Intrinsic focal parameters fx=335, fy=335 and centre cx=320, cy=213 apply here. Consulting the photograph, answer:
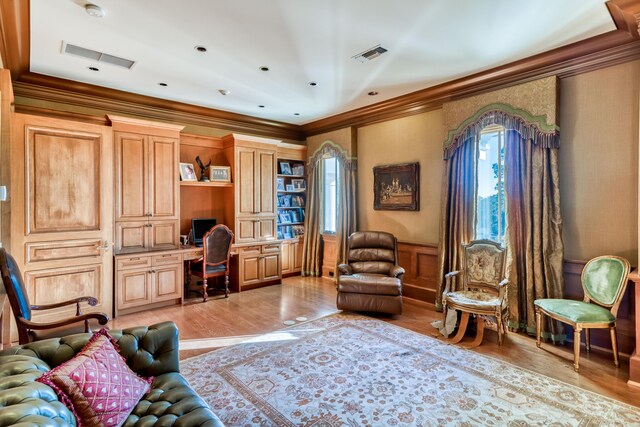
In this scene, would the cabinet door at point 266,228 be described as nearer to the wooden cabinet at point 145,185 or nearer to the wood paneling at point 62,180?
the wooden cabinet at point 145,185

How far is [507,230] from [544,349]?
1.29m

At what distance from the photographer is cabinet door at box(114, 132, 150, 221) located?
4477mm

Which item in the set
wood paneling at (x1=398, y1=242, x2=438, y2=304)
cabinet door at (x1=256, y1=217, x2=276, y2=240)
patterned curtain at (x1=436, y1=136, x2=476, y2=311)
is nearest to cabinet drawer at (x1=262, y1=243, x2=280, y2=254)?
cabinet door at (x1=256, y1=217, x2=276, y2=240)

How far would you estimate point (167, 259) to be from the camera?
186 inches

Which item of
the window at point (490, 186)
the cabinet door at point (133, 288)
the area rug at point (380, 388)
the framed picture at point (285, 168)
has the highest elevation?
the framed picture at point (285, 168)

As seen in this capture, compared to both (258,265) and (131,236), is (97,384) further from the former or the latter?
(258,265)

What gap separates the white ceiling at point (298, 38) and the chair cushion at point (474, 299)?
8.46 ft

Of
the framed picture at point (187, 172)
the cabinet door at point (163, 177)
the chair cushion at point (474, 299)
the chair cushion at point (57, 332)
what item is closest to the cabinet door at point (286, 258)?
the framed picture at point (187, 172)

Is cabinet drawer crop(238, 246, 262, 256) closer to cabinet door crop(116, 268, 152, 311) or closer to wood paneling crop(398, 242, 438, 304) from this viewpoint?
cabinet door crop(116, 268, 152, 311)

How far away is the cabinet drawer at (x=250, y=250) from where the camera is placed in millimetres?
5555

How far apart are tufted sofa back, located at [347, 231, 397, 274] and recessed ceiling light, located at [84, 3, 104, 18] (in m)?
3.79

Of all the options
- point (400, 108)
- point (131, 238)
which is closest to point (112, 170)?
point (131, 238)

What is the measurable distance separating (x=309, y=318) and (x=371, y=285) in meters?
0.88

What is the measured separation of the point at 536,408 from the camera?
7.71 ft
